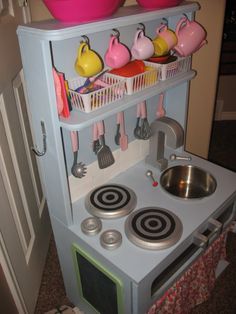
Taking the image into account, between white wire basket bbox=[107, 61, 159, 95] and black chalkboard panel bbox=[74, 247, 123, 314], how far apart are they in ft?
2.26

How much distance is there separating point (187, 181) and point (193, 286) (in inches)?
20.0

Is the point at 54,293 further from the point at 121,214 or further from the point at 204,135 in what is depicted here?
the point at 204,135

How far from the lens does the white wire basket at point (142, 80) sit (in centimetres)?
117

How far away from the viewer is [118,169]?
1579 millimetres

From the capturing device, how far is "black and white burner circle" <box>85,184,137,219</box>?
1.30 m

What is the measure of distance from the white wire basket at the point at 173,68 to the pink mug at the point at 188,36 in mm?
61

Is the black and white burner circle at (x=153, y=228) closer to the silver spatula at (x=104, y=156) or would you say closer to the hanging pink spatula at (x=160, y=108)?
the silver spatula at (x=104, y=156)

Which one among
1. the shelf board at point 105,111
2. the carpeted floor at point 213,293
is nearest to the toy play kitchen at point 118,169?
the shelf board at point 105,111

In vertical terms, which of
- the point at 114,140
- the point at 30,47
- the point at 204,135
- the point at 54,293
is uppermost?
the point at 30,47

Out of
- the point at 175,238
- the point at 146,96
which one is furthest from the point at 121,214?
the point at 146,96

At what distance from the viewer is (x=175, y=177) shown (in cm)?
162

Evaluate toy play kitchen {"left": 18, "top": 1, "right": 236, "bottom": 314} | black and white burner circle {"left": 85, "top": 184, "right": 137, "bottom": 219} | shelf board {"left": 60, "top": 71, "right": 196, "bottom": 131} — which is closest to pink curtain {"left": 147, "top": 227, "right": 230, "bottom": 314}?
toy play kitchen {"left": 18, "top": 1, "right": 236, "bottom": 314}

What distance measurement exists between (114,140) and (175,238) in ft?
1.83

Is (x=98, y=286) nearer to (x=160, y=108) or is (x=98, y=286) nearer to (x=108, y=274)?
(x=108, y=274)
